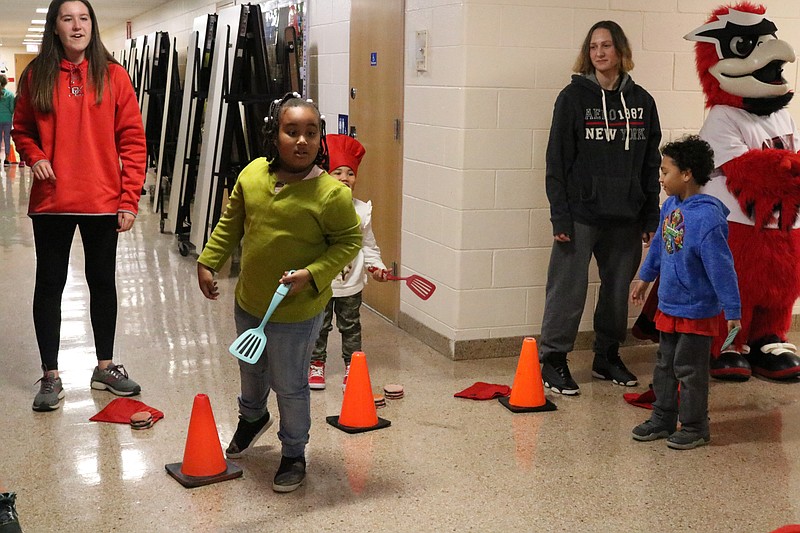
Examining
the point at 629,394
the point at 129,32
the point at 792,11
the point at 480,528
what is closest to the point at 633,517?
the point at 480,528

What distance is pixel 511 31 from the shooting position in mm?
4262

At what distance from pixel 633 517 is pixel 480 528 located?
0.46m

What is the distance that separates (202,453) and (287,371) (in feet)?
1.29

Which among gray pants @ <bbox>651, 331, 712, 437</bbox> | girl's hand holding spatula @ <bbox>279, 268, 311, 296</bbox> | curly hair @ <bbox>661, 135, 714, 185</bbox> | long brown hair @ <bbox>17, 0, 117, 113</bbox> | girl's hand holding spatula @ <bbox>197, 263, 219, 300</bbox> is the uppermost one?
long brown hair @ <bbox>17, 0, 117, 113</bbox>

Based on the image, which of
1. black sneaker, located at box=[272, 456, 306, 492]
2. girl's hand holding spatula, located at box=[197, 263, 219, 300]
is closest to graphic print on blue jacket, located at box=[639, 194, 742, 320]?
black sneaker, located at box=[272, 456, 306, 492]

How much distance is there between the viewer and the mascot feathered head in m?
4.00

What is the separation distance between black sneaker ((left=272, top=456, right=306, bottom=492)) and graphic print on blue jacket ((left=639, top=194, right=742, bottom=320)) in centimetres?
135

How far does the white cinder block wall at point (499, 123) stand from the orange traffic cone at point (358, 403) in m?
1.02

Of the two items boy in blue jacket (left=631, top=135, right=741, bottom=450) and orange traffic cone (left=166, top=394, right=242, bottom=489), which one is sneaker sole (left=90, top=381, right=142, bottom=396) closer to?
orange traffic cone (left=166, top=394, right=242, bottom=489)

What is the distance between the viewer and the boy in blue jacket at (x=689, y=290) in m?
3.17

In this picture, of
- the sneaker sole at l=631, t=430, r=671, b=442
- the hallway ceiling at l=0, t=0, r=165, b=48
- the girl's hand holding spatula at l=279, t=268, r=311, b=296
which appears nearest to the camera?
the girl's hand holding spatula at l=279, t=268, r=311, b=296

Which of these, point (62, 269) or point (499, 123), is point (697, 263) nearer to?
point (499, 123)

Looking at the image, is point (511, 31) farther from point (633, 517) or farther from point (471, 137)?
point (633, 517)

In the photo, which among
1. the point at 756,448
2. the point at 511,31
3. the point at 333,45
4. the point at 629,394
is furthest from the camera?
the point at 333,45
